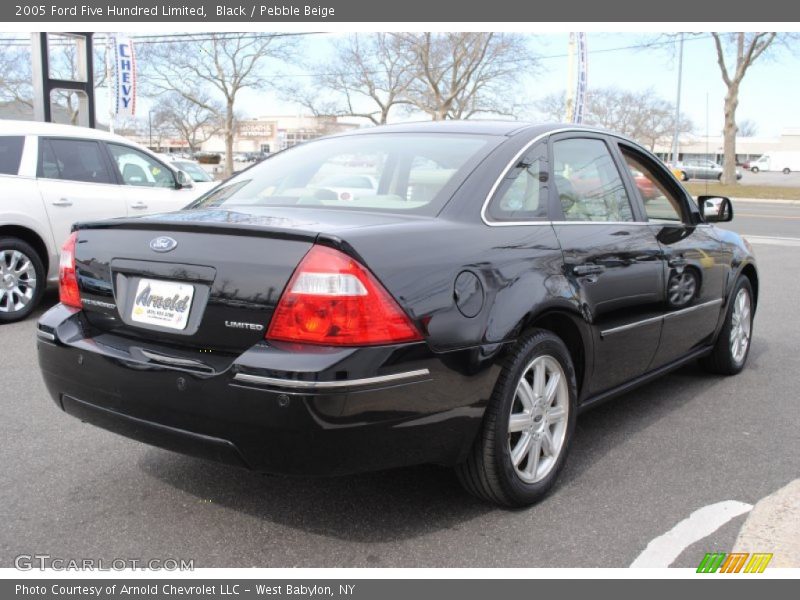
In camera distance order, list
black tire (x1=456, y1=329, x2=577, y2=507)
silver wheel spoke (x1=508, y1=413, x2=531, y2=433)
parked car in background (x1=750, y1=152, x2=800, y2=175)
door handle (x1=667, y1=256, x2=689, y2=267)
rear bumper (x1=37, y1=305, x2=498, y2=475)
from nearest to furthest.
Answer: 1. rear bumper (x1=37, y1=305, x2=498, y2=475)
2. black tire (x1=456, y1=329, x2=577, y2=507)
3. silver wheel spoke (x1=508, y1=413, x2=531, y2=433)
4. door handle (x1=667, y1=256, x2=689, y2=267)
5. parked car in background (x1=750, y1=152, x2=800, y2=175)

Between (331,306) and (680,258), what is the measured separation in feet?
8.48

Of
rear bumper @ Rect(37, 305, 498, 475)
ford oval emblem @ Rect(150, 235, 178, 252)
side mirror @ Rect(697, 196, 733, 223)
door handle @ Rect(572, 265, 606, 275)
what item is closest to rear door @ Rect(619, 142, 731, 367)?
side mirror @ Rect(697, 196, 733, 223)

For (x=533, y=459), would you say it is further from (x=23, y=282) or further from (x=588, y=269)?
(x=23, y=282)

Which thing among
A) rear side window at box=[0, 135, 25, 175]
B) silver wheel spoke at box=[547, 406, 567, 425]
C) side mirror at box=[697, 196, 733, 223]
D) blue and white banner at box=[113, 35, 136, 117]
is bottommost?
silver wheel spoke at box=[547, 406, 567, 425]

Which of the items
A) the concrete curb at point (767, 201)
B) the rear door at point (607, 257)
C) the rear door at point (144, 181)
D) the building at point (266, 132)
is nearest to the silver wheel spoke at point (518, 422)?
the rear door at point (607, 257)

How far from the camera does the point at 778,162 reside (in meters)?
94.1

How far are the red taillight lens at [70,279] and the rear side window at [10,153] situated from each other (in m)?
4.47

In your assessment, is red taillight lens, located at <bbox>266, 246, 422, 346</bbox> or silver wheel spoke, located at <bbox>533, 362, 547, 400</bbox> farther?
silver wheel spoke, located at <bbox>533, 362, 547, 400</bbox>

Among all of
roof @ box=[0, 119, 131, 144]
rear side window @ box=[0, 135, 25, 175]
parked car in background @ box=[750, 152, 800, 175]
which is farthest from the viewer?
parked car in background @ box=[750, 152, 800, 175]

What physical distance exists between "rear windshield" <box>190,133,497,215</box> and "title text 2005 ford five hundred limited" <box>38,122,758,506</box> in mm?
12

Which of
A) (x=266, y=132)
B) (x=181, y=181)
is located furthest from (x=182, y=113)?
(x=181, y=181)

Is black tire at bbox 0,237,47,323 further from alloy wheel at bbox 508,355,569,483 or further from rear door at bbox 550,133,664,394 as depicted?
alloy wheel at bbox 508,355,569,483

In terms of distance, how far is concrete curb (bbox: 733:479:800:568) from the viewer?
112 inches

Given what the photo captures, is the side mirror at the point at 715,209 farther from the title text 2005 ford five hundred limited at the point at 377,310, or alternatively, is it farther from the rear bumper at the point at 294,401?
the rear bumper at the point at 294,401
